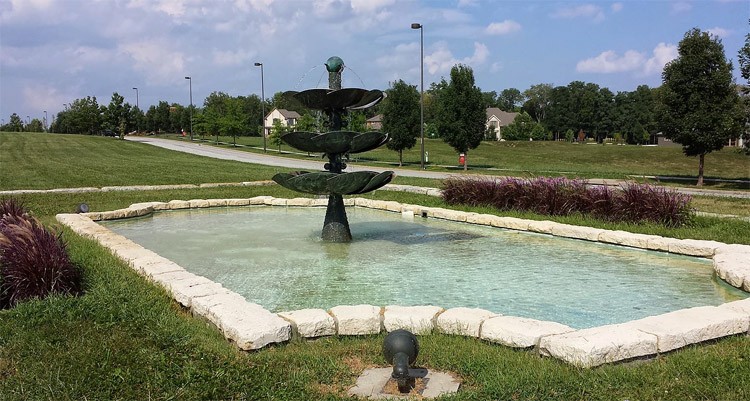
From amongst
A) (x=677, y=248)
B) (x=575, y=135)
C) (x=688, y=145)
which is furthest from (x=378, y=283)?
(x=575, y=135)

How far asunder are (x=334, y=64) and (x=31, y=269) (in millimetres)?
6137

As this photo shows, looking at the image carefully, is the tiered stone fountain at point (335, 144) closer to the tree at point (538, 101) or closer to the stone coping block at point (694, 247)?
the stone coping block at point (694, 247)

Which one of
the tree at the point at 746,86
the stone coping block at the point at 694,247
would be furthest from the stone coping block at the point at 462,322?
the tree at the point at 746,86

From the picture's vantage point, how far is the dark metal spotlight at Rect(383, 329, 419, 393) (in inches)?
155

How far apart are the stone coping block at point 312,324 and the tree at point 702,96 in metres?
23.2

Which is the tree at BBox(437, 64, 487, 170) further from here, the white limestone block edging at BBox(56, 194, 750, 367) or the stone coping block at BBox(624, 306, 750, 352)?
the stone coping block at BBox(624, 306, 750, 352)

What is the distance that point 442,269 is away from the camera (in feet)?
27.8

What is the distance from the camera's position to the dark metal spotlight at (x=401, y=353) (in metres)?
3.94

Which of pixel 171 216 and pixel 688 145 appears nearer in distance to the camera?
pixel 171 216

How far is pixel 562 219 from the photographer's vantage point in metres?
12.0

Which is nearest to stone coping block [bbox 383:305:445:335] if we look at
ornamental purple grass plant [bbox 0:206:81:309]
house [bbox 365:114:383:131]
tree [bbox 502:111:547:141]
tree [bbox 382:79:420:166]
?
ornamental purple grass plant [bbox 0:206:81:309]

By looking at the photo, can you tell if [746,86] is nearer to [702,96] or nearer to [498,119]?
[702,96]

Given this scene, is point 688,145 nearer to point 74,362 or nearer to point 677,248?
point 677,248

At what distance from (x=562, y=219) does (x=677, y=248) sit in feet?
9.63
